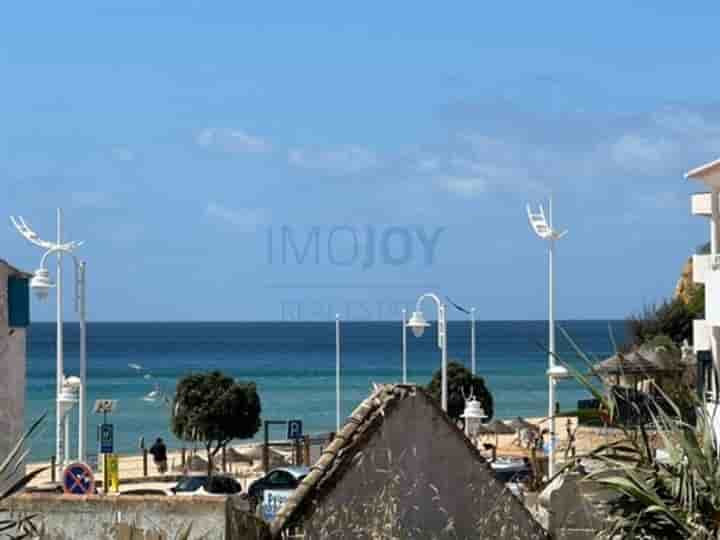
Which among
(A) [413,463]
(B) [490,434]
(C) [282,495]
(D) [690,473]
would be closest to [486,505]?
(A) [413,463]

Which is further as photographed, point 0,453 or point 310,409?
point 310,409

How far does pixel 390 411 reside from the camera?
1007 cm

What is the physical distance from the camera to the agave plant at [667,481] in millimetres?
9891

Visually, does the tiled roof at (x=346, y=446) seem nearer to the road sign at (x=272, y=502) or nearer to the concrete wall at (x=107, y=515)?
the concrete wall at (x=107, y=515)

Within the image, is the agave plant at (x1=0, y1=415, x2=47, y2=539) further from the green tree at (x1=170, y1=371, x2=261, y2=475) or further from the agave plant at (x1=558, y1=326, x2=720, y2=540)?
the green tree at (x1=170, y1=371, x2=261, y2=475)

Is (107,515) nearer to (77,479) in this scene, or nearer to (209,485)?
(77,479)

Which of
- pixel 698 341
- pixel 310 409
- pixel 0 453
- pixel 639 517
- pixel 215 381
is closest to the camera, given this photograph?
pixel 639 517

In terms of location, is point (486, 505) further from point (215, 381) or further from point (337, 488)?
point (215, 381)

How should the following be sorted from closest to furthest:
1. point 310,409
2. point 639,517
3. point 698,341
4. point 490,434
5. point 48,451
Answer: point 639,517 → point 698,341 → point 490,434 → point 48,451 → point 310,409

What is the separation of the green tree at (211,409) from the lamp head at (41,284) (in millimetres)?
23216

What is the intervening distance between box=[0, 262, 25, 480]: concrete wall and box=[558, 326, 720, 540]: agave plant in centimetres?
1135

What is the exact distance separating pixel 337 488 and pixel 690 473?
84.7 inches

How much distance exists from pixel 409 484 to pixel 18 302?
12336 millimetres

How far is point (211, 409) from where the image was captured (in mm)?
48938
